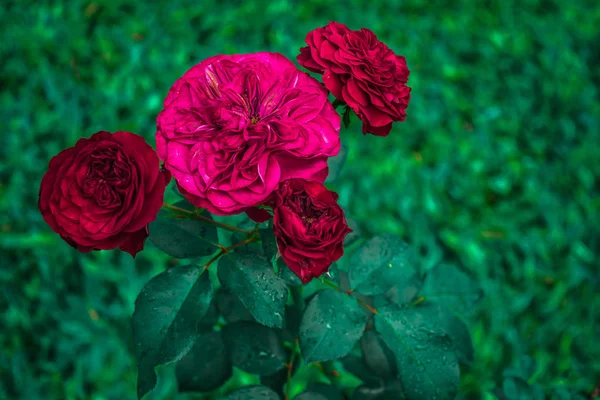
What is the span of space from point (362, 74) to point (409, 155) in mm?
1486

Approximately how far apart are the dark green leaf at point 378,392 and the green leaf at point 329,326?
283 millimetres

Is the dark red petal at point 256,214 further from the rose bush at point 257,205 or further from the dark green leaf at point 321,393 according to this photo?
the dark green leaf at point 321,393

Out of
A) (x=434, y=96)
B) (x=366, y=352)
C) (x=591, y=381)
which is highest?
(x=366, y=352)

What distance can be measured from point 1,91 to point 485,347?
7.20ft

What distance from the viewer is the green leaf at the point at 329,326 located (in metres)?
0.85

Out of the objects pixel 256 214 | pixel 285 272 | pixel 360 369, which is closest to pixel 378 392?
pixel 360 369

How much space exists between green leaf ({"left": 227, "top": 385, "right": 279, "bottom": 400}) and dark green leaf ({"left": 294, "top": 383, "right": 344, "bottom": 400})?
0.06 m

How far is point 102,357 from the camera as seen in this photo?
5.78 ft

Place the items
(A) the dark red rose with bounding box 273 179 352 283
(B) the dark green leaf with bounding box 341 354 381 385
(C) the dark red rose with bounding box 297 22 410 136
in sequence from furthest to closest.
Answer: (B) the dark green leaf with bounding box 341 354 381 385 < (C) the dark red rose with bounding box 297 22 410 136 < (A) the dark red rose with bounding box 273 179 352 283

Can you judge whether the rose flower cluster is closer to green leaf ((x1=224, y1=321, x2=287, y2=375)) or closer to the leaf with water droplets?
the leaf with water droplets

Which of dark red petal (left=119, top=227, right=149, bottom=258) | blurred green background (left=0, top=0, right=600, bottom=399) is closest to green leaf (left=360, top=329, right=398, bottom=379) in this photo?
dark red petal (left=119, top=227, right=149, bottom=258)

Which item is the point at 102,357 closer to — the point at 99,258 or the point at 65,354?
the point at 65,354

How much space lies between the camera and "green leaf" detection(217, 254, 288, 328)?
785 millimetres

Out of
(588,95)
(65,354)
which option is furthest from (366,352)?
(588,95)
